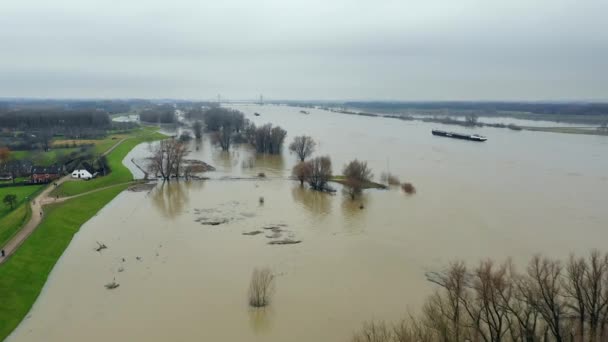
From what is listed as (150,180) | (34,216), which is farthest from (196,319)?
(150,180)

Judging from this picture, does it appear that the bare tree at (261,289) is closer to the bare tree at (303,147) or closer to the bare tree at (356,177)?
the bare tree at (356,177)

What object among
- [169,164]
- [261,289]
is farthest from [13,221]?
[261,289]

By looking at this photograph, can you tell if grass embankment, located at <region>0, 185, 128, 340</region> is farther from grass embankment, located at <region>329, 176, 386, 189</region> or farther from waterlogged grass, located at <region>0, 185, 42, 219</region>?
grass embankment, located at <region>329, 176, 386, 189</region>

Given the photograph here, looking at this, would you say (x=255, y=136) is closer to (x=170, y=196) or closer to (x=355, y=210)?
(x=170, y=196)

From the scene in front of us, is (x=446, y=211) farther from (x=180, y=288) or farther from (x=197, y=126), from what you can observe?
(x=197, y=126)

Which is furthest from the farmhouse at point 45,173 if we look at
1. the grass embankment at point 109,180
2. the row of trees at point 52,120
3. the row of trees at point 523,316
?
the row of trees at point 52,120
